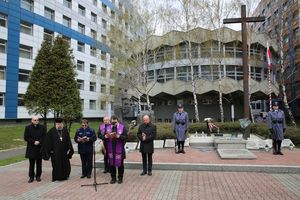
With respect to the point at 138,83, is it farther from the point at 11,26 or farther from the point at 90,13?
the point at 90,13

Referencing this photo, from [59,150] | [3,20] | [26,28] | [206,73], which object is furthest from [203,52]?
[59,150]

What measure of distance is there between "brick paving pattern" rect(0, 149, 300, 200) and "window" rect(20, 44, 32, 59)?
30045 mm

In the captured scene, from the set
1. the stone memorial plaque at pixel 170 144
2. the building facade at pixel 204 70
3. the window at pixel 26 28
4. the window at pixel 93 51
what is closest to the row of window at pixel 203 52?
the building facade at pixel 204 70

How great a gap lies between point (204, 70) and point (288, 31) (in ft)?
36.5

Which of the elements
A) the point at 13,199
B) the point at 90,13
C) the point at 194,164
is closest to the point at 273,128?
the point at 194,164

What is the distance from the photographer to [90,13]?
164 feet

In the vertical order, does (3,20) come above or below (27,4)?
below

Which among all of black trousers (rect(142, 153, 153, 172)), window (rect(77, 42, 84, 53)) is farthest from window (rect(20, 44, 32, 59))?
black trousers (rect(142, 153, 153, 172))

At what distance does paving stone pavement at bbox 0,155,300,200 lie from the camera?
22.4 ft

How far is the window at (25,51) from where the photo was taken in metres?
37.1

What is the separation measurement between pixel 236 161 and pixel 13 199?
6.89 meters

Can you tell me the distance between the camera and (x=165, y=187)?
7605 millimetres

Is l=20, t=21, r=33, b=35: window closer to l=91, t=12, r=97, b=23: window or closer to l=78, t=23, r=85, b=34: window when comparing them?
l=78, t=23, r=85, b=34: window

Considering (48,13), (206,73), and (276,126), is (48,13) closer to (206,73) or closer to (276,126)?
(206,73)
